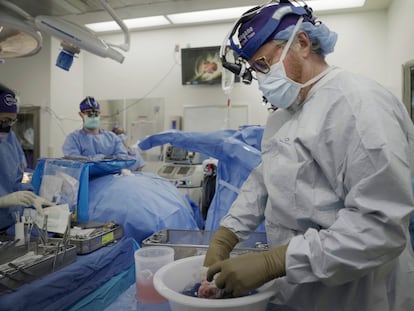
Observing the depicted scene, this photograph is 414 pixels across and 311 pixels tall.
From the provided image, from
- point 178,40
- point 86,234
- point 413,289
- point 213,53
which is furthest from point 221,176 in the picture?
point 178,40

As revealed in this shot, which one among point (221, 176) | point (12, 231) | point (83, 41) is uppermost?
point (83, 41)

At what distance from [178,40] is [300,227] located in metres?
3.94

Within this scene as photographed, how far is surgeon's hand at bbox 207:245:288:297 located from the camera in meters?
0.69

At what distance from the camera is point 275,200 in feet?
2.64

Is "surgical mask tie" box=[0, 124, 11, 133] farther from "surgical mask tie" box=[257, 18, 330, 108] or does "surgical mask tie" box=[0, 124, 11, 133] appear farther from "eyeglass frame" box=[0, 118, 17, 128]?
"surgical mask tie" box=[257, 18, 330, 108]

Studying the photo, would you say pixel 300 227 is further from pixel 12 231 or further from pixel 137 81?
pixel 137 81

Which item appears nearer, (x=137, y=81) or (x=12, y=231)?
(x=12, y=231)

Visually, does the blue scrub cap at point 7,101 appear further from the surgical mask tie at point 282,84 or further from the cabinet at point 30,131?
the cabinet at point 30,131

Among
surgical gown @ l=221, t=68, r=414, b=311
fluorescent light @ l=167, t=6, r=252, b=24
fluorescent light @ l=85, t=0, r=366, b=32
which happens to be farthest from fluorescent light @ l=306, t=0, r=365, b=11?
surgical gown @ l=221, t=68, r=414, b=311

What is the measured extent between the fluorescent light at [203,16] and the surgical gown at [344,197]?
10.4 ft

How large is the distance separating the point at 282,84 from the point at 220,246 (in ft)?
1.69

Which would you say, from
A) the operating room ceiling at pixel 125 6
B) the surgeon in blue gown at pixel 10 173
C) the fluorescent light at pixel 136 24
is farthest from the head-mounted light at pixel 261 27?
the fluorescent light at pixel 136 24

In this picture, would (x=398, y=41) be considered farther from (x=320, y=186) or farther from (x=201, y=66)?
(x=320, y=186)

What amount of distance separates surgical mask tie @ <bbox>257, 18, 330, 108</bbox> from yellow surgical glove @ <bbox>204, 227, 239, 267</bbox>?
45 centimetres
